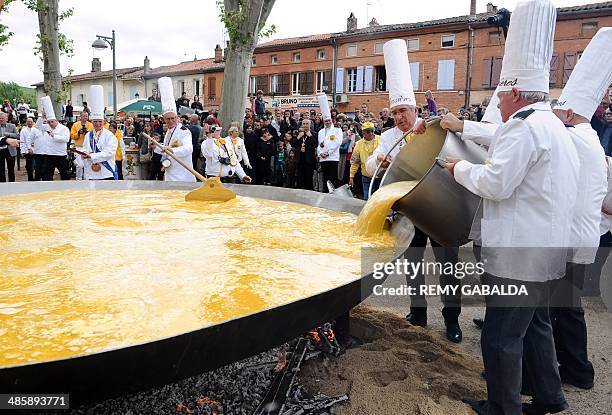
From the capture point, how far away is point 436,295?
4.04 metres

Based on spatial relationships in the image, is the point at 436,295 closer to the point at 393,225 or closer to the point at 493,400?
the point at 393,225

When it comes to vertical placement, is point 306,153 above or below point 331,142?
below

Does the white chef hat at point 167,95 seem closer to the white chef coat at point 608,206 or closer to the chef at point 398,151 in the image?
the chef at point 398,151

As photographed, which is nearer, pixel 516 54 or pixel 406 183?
pixel 516 54

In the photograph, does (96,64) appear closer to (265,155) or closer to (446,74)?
(446,74)

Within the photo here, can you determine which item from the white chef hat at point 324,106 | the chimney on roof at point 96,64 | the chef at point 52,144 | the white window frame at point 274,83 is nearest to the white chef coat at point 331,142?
the white chef hat at point 324,106

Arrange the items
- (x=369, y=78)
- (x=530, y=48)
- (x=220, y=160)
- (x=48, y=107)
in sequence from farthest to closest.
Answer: (x=369, y=78) → (x=48, y=107) → (x=220, y=160) → (x=530, y=48)

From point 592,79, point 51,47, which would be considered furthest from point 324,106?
point 51,47

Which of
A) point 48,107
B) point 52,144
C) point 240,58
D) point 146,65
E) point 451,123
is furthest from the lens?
point 146,65

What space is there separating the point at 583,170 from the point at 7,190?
4327 mm

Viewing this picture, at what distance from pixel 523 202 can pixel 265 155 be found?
8.71 m

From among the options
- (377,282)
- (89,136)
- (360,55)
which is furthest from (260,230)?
(360,55)

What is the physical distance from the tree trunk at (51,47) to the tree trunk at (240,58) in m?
6.05

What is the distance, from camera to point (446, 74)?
84.9 feet
